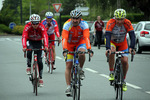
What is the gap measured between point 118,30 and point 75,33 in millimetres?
951

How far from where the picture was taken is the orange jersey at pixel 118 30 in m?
9.49

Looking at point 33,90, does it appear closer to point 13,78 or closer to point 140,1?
point 13,78

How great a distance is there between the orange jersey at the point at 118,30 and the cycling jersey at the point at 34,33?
171 cm

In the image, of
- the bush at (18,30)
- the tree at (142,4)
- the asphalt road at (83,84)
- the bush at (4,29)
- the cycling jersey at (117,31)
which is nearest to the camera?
the cycling jersey at (117,31)

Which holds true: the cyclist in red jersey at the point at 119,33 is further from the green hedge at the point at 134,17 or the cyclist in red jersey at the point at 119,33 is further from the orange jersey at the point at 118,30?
the green hedge at the point at 134,17

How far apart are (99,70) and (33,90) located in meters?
4.83

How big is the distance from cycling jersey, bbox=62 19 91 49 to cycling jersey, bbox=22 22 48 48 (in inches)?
56.1

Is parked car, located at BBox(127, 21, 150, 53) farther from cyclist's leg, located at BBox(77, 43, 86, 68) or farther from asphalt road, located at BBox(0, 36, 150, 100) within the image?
cyclist's leg, located at BBox(77, 43, 86, 68)

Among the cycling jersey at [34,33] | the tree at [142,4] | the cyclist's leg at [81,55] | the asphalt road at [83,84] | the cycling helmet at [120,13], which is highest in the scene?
the tree at [142,4]

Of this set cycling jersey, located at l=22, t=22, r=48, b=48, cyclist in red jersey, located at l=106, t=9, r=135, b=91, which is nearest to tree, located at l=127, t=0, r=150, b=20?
cycling jersey, located at l=22, t=22, r=48, b=48

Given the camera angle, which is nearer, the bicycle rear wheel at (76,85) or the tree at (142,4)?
the bicycle rear wheel at (76,85)

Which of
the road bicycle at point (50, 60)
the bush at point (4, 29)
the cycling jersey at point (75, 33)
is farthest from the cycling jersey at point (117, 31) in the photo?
the bush at point (4, 29)

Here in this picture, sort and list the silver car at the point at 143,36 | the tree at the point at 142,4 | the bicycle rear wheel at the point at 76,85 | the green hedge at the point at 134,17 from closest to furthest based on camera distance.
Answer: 1. the bicycle rear wheel at the point at 76,85
2. the silver car at the point at 143,36
3. the tree at the point at 142,4
4. the green hedge at the point at 134,17

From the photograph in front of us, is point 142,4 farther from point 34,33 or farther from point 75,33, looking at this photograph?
point 75,33
